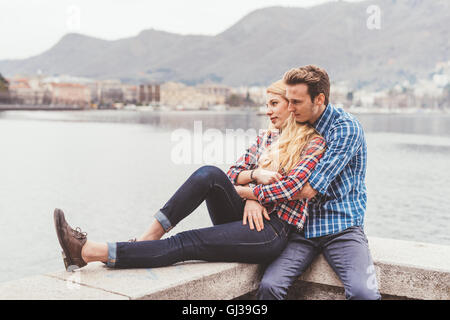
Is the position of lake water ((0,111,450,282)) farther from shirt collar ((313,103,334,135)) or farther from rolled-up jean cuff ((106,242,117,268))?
shirt collar ((313,103,334,135))

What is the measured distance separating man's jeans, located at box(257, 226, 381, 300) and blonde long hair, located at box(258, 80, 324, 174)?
13.7 inches

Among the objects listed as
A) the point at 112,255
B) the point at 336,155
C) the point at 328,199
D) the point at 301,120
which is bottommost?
the point at 112,255

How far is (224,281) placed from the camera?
108 inches

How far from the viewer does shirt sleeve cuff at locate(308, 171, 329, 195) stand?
2.66 m

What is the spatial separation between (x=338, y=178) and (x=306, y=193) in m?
0.18

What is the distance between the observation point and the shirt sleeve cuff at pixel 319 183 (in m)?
2.66

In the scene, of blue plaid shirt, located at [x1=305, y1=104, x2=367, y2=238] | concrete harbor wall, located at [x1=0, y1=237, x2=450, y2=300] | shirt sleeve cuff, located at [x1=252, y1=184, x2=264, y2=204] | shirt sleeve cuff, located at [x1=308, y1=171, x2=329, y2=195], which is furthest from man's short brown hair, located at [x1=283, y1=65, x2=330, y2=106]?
concrete harbor wall, located at [x1=0, y1=237, x2=450, y2=300]

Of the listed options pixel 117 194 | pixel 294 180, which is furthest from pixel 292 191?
pixel 117 194

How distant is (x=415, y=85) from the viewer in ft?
459

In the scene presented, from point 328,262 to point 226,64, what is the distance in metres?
186

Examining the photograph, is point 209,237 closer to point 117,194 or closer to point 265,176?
point 265,176

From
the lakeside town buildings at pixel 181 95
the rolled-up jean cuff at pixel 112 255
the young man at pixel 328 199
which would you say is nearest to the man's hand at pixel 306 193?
the young man at pixel 328 199

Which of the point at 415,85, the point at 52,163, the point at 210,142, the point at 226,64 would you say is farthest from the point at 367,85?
the point at 52,163

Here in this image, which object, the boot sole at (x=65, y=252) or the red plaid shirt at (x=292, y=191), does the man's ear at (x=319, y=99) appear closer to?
the red plaid shirt at (x=292, y=191)
